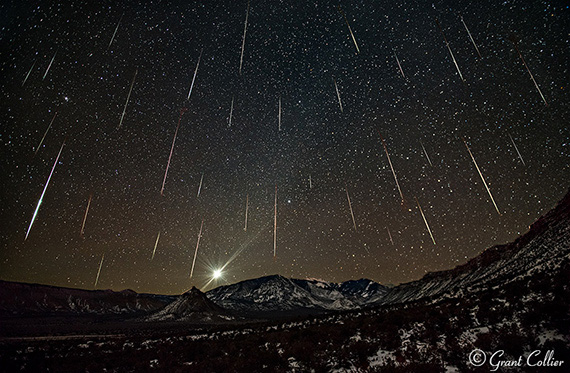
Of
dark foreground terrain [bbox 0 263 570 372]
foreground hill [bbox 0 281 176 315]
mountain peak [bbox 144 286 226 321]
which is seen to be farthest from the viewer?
foreground hill [bbox 0 281 176 315]

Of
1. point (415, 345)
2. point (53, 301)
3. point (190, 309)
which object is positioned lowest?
point (190, 309)

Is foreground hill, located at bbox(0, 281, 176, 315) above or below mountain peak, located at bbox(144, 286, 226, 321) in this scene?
above

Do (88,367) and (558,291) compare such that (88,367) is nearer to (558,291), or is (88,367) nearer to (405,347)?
(405,347)

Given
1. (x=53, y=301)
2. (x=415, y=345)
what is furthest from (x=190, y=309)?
(x=53, y=301)

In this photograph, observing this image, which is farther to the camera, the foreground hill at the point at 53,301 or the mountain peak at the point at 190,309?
the foreground hill at the point at 53,301

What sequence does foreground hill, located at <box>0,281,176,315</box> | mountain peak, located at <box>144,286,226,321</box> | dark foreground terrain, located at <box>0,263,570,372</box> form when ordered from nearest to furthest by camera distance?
dark foreground terrain, located at <box>0,263,570,372</box> < mountain peak, located at <box>144,286,226,321</box> < foreground hill, located at <box>0,281,176,315</box>

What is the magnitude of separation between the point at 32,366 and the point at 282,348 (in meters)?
16.5

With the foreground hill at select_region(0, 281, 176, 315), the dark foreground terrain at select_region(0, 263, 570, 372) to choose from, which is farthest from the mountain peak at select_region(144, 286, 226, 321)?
the dark foreground terrain at select_region(0, 263, 570, 372)

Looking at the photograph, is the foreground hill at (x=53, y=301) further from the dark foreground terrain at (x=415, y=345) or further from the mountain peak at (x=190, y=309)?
the dark foreground terrain at (x=415, y=345)

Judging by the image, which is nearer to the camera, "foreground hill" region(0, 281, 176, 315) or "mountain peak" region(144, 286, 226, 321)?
"mountain peak" region(144, 286, 226, 321)

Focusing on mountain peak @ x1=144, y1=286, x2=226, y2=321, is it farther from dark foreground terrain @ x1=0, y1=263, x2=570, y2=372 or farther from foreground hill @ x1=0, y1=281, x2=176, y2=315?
dark foreground terrain @ x1=0, y1=263, x2=570, y2=372

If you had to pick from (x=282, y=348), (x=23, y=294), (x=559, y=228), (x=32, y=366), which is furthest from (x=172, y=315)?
(x=23, y=294)

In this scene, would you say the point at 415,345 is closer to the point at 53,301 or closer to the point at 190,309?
the point at 190,309

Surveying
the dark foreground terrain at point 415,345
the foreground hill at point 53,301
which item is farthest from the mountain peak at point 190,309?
the dark foreground terrain at point 415,345
